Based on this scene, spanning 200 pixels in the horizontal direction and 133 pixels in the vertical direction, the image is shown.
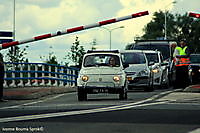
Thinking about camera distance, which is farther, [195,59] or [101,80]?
[195,59]

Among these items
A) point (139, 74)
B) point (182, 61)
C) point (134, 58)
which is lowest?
point (139, 74)

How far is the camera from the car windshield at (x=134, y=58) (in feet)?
91.6

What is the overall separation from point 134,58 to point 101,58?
730cm

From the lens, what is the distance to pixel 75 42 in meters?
58.3

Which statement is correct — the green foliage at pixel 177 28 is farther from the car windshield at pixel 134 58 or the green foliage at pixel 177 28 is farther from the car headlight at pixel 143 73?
the car headlight at pixel 143 73

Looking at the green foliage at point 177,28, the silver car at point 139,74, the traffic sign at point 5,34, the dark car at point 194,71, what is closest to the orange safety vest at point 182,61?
the silver car at point 139,74

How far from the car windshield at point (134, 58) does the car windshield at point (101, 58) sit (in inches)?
262

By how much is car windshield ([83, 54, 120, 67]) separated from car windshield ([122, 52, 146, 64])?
6.65 m

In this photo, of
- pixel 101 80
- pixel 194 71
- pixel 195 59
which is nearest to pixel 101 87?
pixel 101 80

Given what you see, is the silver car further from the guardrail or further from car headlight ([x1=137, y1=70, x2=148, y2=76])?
the guardrail

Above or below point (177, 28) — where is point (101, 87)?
below

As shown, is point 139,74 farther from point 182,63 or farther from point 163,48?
point 163,48

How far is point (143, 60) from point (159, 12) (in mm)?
119307

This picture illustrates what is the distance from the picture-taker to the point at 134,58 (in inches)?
1109
